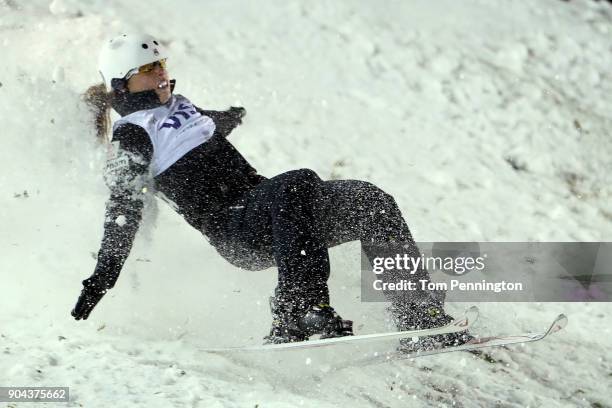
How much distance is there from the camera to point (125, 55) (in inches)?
142

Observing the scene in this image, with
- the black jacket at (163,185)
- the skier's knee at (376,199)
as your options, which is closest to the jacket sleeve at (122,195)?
the black jacket at (163,185)

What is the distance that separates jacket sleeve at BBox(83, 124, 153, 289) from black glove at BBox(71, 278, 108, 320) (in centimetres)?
2

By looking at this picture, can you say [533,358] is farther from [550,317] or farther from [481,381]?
[550,317]

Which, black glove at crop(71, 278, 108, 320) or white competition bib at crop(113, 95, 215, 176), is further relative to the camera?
white competition bib at crop(113, 95, 215, 176)

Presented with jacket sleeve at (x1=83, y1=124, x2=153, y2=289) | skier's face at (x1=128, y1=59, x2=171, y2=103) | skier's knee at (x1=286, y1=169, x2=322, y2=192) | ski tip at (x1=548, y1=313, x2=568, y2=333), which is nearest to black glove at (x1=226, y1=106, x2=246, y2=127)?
skier's face at (x1=128, y1=59, x2=171, y2=103)

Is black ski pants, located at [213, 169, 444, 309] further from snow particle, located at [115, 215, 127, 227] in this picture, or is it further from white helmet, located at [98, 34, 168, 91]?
→ white helmet, located at [98, 34, 168, 91]

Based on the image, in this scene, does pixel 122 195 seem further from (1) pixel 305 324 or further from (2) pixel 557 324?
(2) pixel 557 324

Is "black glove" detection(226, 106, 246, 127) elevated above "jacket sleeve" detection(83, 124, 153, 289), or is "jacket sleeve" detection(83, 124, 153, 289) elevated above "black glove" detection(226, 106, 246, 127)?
"black glove" detection(226, 106, 246, 127)

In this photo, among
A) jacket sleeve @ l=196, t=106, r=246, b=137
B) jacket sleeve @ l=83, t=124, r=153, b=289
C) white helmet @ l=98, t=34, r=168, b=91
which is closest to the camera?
jacket sleeve @ l=83, t=124, r=153, b=289

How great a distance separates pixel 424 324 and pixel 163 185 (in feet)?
4.43

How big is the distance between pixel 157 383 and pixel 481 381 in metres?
1.40

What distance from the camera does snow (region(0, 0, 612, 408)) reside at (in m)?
3.15

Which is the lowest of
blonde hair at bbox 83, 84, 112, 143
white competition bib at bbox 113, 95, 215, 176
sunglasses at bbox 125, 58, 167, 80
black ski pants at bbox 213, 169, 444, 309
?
black ski pants at bbox 213, 169, 444, 309

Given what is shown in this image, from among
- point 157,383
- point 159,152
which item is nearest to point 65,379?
Result: point 157,383
